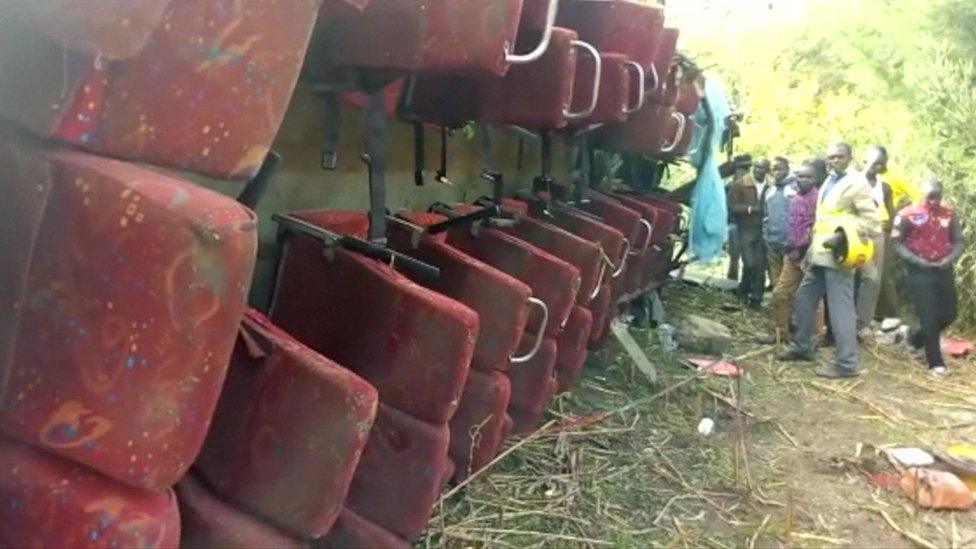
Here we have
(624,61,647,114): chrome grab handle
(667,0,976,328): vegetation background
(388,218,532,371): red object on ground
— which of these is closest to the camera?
(388,218,532,371): red object on ground

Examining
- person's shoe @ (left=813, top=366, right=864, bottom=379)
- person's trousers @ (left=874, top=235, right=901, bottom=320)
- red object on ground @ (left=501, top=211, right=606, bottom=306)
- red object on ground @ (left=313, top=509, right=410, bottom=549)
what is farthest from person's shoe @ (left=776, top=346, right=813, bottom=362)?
red object on ground @ (left=313, top=509, right=410, bottom=549)

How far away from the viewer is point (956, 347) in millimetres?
6645

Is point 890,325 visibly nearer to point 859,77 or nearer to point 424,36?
point 859,77

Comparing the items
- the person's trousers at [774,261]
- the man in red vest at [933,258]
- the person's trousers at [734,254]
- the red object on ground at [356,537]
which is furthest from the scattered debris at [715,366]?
the red object on ground at [356,537]

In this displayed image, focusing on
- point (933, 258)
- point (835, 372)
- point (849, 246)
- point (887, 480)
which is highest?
point (849, 246)

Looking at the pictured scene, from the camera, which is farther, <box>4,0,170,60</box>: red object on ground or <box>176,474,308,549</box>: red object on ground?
<box>176,474,308,549</box>: red object on ground

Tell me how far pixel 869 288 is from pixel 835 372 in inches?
46.5

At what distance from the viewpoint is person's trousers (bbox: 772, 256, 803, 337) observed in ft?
21.2

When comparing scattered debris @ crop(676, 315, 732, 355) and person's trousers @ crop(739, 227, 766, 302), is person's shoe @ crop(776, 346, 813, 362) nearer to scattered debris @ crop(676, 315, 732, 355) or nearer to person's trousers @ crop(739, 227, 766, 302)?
scattered debris @ crop(676, 315, 732, 355)

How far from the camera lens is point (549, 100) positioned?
254 cm

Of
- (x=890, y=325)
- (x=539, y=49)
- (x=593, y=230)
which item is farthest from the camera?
(x=890, y=325)

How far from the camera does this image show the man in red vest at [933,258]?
5.99 metres

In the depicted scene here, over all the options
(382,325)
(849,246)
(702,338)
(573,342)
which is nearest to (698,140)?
(849,246)

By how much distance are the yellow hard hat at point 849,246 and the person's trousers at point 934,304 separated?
0.64m
